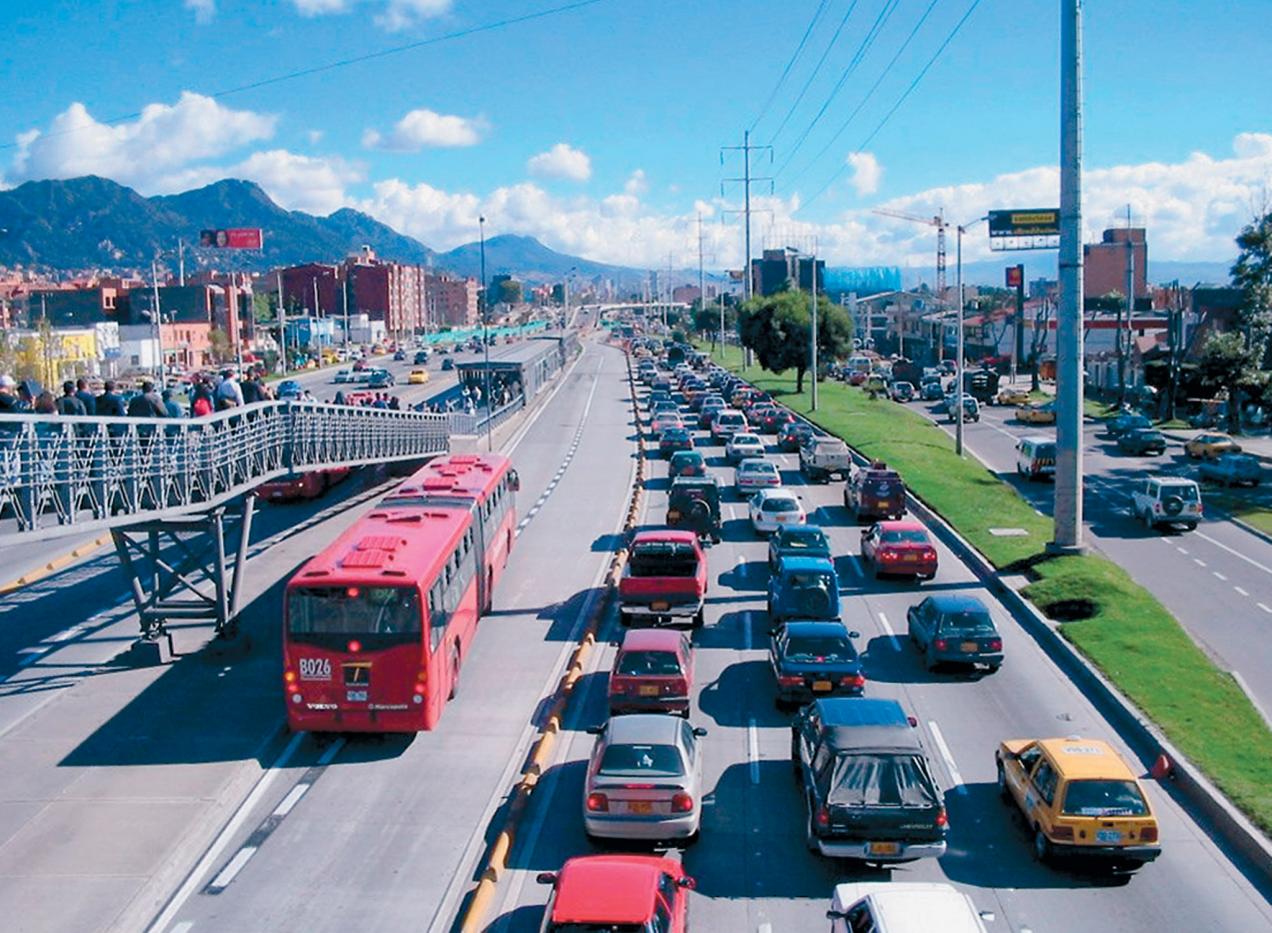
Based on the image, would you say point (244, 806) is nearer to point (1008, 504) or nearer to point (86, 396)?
point (86, 396)

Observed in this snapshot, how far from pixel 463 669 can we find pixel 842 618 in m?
8.66

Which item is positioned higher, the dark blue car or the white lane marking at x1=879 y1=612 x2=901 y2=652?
the dark blue car

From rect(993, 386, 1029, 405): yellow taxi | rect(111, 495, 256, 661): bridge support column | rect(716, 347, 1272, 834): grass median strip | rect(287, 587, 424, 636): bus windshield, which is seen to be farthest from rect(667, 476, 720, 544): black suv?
rect(993, 386, 1029, 405): yellow taxi

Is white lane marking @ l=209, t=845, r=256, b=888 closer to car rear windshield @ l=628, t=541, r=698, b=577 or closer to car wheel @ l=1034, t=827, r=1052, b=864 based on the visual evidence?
car wheel @ l=1034, t=827, r=1052, b=864

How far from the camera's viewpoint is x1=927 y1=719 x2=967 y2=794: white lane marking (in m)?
17.9

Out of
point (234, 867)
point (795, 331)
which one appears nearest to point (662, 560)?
point (234, 867)

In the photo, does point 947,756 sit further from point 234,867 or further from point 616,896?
point 234,867

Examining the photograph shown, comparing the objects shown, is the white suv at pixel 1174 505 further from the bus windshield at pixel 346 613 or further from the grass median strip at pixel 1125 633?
the bus windshield at pixel 346 613

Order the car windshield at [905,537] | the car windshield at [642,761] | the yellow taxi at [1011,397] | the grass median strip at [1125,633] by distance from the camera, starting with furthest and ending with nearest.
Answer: the yellow taxi at [1011,397], the car windshield at [905,537], the grass median strip at [1125,633], the car windshield at [642,761]

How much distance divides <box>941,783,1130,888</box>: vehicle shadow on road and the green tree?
6752cm

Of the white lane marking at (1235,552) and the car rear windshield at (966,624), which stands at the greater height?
the car rear windshield at (966,624)

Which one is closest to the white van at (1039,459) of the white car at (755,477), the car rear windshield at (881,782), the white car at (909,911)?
the white car at (755,477)

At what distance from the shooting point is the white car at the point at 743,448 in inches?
2050

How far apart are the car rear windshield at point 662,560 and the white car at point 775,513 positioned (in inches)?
409
